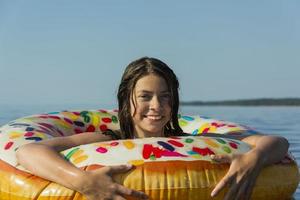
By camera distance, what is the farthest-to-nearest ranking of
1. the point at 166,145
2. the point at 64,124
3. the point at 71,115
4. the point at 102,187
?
the point at 71,115
the point at 64,124
the point at 166,145
the point at 102,187

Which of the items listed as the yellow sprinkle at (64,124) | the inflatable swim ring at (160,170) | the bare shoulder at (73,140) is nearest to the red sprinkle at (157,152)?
the inflatable swim ring at (160,170)

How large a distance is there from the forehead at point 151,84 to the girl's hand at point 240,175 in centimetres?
49

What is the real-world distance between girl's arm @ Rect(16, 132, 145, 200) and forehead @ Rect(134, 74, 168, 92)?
0.50 meters

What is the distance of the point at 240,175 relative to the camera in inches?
101

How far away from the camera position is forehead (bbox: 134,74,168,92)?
2830 mm

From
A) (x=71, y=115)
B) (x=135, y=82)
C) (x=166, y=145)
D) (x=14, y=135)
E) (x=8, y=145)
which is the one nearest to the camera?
(x=166, y=145)

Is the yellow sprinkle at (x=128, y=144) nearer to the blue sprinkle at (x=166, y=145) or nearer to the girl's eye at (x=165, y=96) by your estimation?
the blue sprinkle at (x=166, y=145)

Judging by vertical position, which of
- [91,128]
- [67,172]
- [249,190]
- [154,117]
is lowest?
[91,128]

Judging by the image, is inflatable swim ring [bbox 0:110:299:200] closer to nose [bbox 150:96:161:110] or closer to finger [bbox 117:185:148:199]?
finger [bbox 117:185:148:199]

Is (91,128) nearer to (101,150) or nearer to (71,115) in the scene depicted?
(71,115)

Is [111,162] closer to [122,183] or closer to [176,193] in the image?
[122,183]

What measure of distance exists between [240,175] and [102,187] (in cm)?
63

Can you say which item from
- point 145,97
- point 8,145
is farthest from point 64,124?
point 145,97

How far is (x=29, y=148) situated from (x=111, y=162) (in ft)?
1.35
